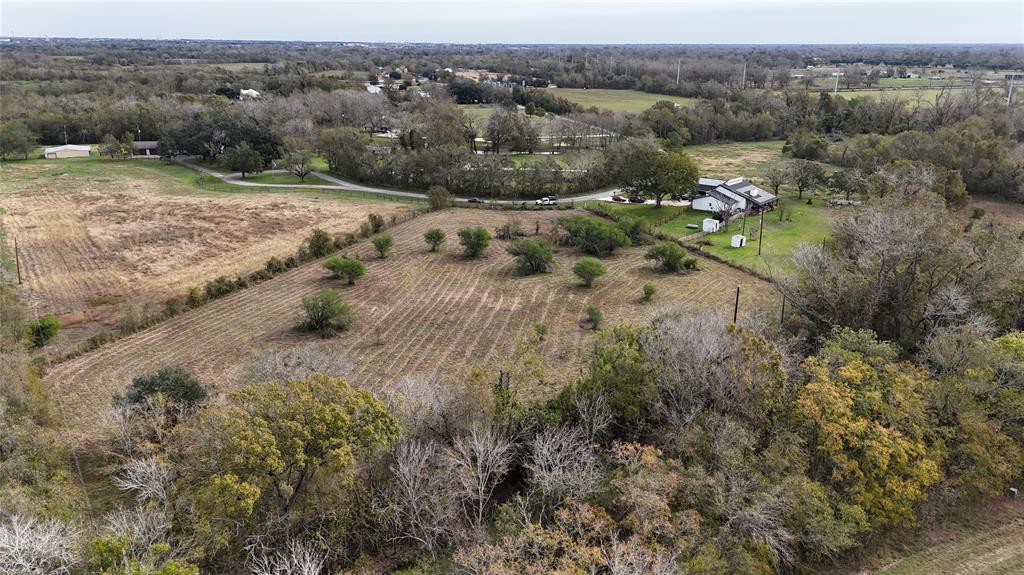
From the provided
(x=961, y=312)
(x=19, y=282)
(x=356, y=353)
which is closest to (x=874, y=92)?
(x=961, y=312)

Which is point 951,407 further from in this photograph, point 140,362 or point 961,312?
point 140,362

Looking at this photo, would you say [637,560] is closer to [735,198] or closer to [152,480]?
[152,480]

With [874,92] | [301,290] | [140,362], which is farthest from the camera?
[874,92]

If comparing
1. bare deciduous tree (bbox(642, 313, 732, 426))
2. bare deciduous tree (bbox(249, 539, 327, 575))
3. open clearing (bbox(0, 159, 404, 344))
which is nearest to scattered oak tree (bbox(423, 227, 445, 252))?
open clearing (bbox(0, 159, 404, 344))

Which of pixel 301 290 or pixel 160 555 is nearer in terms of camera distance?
pixel 160 555

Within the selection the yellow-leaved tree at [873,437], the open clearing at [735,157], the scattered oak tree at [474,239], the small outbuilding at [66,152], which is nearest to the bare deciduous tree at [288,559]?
the yellow-leaved tree at [873,437]

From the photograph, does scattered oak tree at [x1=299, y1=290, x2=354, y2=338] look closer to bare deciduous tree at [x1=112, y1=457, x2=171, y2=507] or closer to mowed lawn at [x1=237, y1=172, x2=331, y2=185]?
bare deciduous tree at [x1=112, y1=457, x2=171, y2=507]
